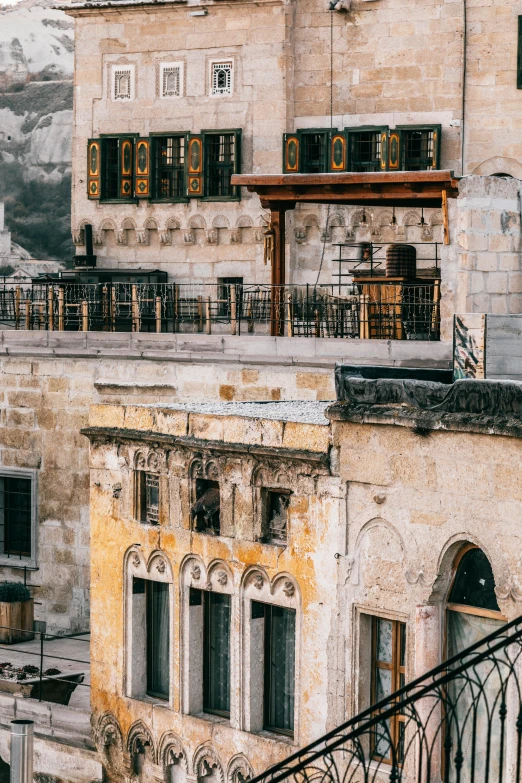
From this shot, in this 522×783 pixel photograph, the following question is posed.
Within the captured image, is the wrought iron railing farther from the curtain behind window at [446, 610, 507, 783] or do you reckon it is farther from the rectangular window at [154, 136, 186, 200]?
the rectangular window at [154, 136, 186, 200]

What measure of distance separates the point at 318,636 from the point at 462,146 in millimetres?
18559

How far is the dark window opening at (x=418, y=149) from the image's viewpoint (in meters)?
32.9

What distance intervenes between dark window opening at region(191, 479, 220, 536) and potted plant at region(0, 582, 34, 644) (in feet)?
27.7

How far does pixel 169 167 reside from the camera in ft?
116

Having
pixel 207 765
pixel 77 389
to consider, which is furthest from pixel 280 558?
pixel 77 389

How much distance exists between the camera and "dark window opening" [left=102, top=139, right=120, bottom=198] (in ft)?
118

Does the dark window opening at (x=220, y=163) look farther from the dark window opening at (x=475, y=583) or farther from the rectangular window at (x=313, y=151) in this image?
the dark window opening at (x=475, y=583)

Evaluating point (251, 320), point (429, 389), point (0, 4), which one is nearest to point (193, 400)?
point (251, 320)

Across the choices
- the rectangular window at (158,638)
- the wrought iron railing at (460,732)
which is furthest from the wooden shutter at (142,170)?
the wrought iron railing at (460,732)

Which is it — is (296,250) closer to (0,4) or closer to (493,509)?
(493,509)

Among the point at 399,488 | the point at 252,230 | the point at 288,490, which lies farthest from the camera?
the point at 252,230

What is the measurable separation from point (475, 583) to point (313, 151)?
2073cm

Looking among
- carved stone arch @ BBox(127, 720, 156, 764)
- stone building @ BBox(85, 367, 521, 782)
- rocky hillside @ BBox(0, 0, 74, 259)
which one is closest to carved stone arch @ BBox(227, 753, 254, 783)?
stone building @ BBox(85, 367, 521, 782)

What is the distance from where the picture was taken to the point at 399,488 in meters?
15.2
